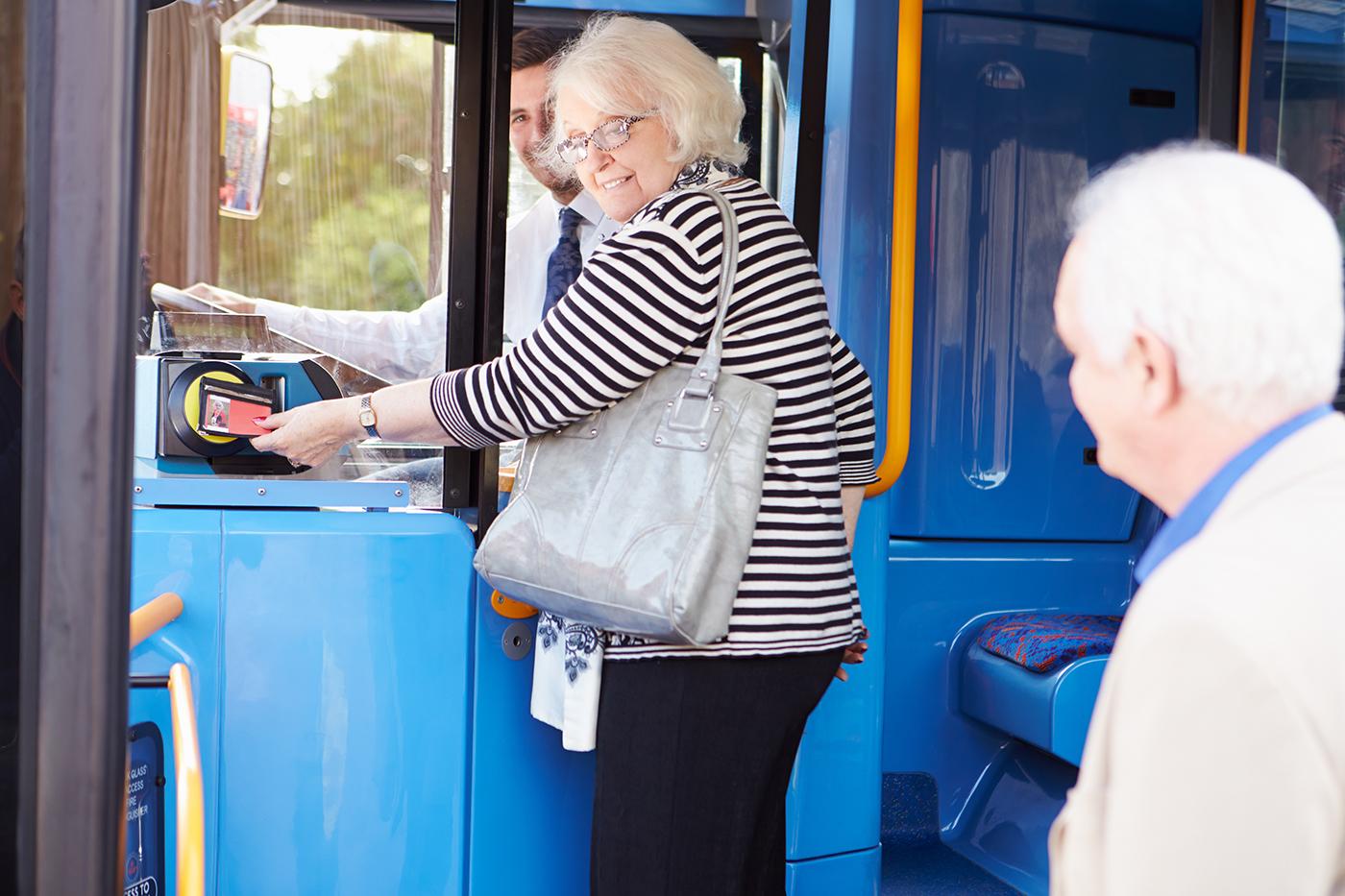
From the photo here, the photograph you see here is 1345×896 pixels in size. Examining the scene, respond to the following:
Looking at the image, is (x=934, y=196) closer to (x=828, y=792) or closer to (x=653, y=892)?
(x=828, y=792)

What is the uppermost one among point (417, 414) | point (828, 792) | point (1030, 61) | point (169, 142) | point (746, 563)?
point (1030, 61)

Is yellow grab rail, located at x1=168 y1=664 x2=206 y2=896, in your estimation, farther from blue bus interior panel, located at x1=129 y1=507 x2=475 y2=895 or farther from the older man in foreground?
the older man in foreground

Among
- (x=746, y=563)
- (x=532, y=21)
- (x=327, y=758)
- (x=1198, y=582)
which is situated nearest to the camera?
(x=1198, y=582)

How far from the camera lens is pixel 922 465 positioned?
3105mm

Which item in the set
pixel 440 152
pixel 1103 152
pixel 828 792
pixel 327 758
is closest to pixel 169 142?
pixel 440 152

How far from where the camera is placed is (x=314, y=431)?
74.9 inches

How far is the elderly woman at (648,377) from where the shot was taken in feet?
5.53

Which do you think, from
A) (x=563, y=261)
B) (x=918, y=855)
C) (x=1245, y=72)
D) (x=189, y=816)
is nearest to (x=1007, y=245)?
(x=1245, y=72)

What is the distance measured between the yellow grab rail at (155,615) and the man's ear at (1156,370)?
1288 millimetres

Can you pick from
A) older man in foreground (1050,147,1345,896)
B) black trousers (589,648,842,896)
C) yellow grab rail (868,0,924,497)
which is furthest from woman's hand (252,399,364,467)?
older man in foreground (1050,147,1345,896)

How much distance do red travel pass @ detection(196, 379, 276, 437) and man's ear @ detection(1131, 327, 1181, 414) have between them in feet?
4.70

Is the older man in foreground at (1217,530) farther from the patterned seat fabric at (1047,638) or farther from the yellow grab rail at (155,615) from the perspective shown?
the patterned seat fabric at (1047,638)

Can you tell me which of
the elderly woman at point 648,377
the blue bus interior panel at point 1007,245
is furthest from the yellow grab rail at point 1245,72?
the blue bus interior panel at point 1007,245

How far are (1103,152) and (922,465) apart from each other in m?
0.84
